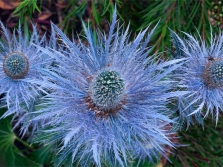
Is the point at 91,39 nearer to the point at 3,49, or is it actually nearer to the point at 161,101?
the point at 161,101

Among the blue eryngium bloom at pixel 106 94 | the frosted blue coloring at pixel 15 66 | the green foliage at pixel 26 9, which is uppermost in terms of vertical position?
the green foliage at pixel 26 9

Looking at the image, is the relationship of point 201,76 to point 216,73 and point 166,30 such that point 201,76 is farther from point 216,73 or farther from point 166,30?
point 166,30

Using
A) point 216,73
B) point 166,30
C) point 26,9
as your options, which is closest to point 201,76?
point 216,73

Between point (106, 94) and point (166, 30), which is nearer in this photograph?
point (106, 94)

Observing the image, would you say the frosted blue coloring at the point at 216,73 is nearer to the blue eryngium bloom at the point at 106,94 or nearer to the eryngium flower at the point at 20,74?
the blue eryngium bloom at the point at 106,94

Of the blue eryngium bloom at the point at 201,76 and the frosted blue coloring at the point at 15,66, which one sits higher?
the frosted blue coloring at the point at 15,66

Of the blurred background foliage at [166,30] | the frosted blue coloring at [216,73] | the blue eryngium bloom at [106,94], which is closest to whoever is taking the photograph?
the blue eryngium bloom at [106,94]

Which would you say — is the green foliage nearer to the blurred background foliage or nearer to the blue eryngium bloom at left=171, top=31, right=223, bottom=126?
the blurred background foliage

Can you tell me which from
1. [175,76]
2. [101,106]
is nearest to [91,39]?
[101,106]

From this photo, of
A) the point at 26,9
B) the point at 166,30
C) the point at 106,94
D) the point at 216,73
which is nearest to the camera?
the point at 106,94

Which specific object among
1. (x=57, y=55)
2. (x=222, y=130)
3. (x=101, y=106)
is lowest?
(x=222, y=130)

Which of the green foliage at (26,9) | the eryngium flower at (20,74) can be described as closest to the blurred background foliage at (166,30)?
the green foliage at (26,9)
